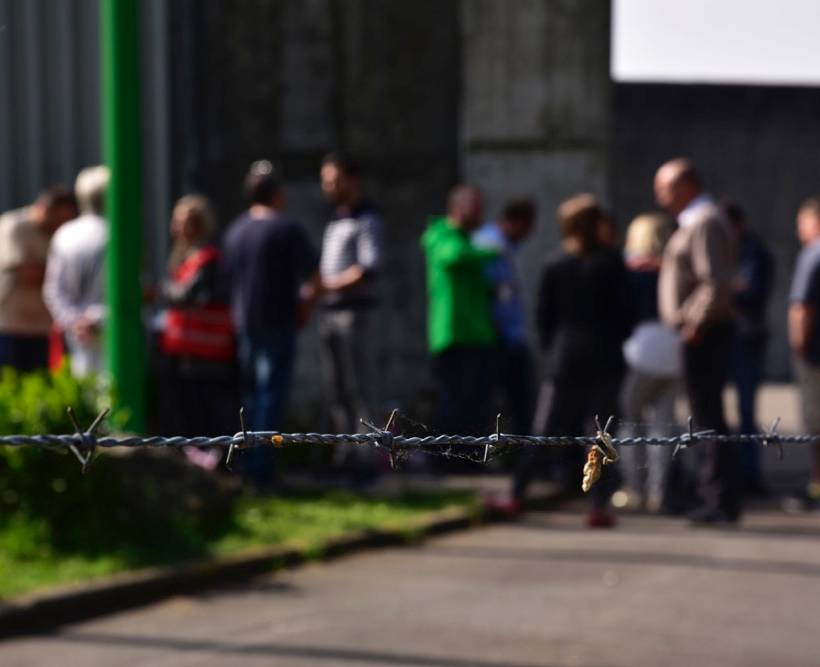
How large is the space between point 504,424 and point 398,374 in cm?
1024

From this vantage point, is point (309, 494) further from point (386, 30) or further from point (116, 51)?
point (386, 30)

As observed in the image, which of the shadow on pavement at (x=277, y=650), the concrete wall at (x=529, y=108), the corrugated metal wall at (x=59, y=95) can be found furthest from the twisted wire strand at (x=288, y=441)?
the corrugated metal wall at (x=59, y=95)

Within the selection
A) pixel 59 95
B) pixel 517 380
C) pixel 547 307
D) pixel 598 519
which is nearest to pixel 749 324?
pixel 517 380

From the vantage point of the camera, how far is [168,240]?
12.7 m

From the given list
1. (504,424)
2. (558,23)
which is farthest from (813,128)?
(504,424)

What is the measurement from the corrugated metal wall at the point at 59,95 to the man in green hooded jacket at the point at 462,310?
3.01 metres

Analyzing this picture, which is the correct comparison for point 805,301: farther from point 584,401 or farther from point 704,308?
point 584,401

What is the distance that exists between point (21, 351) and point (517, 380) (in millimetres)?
2942

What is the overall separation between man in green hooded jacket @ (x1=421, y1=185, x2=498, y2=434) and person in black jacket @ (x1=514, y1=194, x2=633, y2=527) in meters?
1.09

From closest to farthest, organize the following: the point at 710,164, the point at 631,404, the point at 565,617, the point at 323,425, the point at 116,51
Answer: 1. the point at 565,617
2. the point at 116,51
3. the point at 631,404
4. the point at 323,425
5. the point at 710,164

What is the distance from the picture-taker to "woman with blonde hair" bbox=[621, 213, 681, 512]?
9.52 m

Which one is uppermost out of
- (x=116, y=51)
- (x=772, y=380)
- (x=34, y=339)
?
(x=116, y=51)

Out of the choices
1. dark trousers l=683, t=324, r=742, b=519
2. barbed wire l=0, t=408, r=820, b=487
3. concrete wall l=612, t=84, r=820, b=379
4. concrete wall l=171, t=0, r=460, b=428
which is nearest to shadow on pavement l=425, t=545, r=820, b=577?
dark trousers l=683, t=324, r=742, b=519

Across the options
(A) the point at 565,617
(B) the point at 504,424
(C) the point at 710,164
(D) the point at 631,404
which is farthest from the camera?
(C) the point at 710,164
